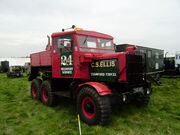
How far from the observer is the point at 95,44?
18.5 ft

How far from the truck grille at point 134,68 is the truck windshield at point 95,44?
1.42 metres

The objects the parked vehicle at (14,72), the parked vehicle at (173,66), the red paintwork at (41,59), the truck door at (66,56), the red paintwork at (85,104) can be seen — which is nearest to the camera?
the red paintwork at (85,104)

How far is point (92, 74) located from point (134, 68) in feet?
4.40

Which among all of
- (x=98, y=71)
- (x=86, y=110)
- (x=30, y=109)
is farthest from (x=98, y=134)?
(x=30, y=109)

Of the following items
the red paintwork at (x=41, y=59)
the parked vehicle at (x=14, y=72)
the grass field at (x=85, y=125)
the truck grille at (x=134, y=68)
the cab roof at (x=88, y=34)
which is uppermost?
the cab roof at (x=88, y=34)

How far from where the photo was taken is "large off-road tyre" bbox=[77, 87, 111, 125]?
162 inches

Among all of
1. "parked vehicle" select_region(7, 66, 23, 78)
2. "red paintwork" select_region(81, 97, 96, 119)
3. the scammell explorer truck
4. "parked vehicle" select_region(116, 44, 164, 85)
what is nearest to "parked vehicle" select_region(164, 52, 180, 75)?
"parked vehicle" select_region(116, 44, 164, 85)

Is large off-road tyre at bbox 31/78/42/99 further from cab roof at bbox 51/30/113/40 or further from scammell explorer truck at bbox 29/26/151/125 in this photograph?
cab roof at bbox 51/30/113/40

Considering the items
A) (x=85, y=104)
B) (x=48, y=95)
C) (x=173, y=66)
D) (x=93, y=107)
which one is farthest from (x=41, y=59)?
(x=173, y=66)

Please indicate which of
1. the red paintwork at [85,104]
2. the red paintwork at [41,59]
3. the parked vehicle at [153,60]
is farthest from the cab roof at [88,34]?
the parked vehicle at [153,60]

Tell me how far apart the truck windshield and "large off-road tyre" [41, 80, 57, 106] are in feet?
7.45

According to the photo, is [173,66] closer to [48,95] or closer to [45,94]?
[45,94]

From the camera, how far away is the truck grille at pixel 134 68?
448 centimetres

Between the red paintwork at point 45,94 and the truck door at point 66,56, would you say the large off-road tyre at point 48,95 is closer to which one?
the red paintwork at point 45,94
